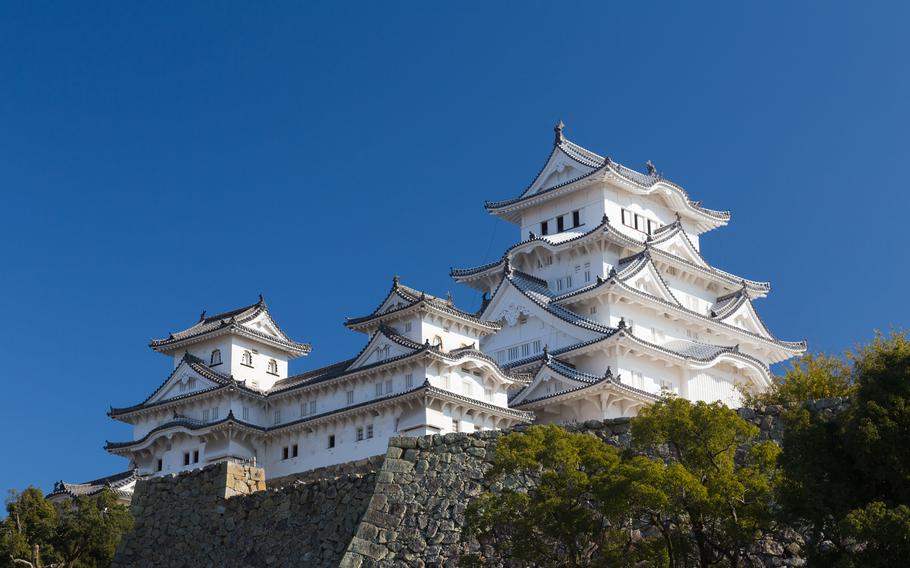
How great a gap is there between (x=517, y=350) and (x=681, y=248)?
1086 cm

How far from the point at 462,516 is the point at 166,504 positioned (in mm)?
8413

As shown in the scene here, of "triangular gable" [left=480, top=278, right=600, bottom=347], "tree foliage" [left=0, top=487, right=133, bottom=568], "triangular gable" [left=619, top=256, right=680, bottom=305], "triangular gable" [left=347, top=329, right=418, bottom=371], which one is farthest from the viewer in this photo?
"triangular gable" [left=619, top=256, right=680, bottom=305]

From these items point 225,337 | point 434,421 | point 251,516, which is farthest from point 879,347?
point 225,337

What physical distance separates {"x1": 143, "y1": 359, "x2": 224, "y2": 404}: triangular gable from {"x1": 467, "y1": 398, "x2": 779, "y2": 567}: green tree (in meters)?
38.6

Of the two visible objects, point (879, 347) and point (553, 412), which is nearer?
point (879, 347)

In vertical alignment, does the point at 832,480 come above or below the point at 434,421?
below

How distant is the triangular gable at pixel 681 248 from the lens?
65.7m

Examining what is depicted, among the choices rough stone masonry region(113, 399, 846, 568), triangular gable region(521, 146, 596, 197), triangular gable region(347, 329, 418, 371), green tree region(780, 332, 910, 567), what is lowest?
green tree region(780, 332, 910, 567)

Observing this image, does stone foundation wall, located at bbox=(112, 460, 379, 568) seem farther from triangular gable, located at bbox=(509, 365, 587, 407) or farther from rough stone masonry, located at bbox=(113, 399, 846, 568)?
triangular gable, located at bbox=(509, 365, 587, 407)

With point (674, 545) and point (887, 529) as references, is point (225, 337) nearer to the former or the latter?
point (674, 545)

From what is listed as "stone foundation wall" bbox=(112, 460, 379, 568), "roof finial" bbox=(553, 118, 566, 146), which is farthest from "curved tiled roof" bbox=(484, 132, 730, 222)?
"stone foundation wall" bbox=(112, 460, 379, 568)

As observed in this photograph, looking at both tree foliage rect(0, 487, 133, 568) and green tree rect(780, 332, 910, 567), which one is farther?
tree foliage rect(0, 487, 133, 568)

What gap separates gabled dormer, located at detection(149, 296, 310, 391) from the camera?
6109 centimetres

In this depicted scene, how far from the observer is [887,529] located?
17.8 meters
